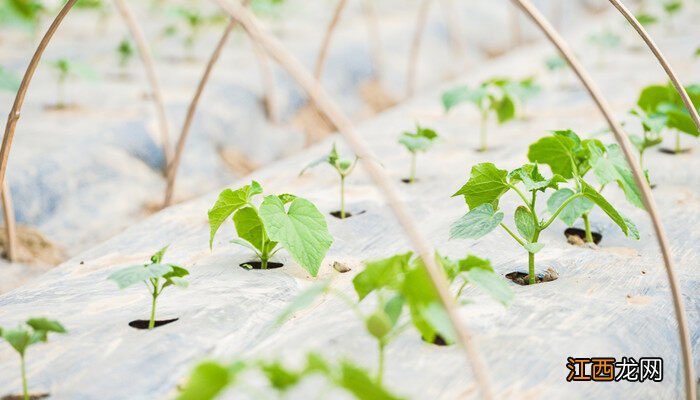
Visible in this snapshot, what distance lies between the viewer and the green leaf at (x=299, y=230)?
1284mm

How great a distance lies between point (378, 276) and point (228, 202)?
1.64 feet

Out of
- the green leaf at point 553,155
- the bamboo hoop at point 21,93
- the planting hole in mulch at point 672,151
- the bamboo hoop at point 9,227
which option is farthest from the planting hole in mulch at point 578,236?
the bamboo hoop at point 9,227

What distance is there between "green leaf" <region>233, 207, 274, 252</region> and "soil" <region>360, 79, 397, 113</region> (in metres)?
2.86

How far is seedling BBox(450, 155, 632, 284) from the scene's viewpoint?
4.20 feet

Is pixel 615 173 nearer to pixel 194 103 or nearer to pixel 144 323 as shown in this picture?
pixel 144 323

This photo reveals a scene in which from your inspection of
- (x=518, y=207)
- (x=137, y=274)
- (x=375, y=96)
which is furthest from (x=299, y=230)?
(x=375, y=96)

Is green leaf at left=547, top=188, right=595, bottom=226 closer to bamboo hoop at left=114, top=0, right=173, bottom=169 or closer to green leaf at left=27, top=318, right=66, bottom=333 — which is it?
green leaf at left=27, top=318, right=66, bottom=333

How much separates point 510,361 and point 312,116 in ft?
9.59

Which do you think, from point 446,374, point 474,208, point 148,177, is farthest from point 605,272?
point 148,177

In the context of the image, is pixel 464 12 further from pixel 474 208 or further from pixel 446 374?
pixel 446 374

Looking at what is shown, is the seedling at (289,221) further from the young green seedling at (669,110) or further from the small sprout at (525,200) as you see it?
the young green seedling at (669,110)

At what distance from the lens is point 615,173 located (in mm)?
1303

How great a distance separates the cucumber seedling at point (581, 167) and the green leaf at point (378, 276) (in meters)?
0.44

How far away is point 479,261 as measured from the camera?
107 cm
